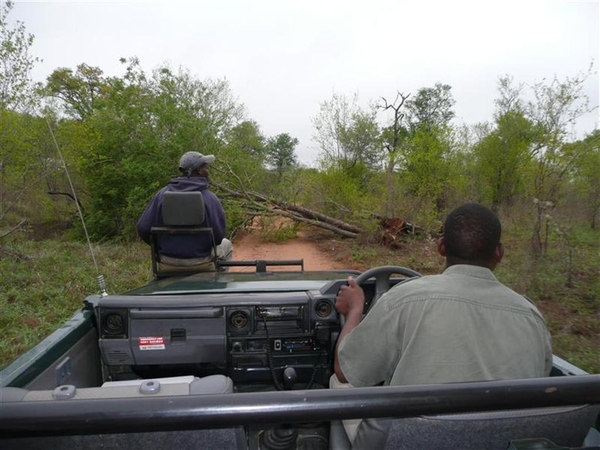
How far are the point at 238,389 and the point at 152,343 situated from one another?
2.28 feet

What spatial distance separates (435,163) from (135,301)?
14.9 meters

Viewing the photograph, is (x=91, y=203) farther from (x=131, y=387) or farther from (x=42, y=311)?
(x=131, y=387)

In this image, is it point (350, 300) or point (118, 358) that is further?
point (118, 358)

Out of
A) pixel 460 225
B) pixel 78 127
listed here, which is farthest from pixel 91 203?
pixel 460 225

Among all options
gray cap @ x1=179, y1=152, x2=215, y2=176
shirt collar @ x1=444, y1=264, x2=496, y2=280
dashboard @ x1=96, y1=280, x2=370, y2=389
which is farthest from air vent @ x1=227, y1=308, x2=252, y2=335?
gray cap @ x1=179, y1=152, x2=215, y2=176

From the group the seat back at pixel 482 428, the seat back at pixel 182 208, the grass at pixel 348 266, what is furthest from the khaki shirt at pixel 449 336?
the grass at pixel 348 266

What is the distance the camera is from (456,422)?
3.91 ft

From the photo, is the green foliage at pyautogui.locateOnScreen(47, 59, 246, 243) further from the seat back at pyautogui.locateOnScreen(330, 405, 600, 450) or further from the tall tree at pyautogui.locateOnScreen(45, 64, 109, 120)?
the tall tree at pyautogui.locateOnScreen(45, 64, 109, 120)

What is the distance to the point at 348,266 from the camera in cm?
1151

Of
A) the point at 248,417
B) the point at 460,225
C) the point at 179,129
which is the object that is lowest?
the point at 248,417

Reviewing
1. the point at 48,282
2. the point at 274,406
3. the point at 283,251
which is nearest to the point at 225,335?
the point at 274,406

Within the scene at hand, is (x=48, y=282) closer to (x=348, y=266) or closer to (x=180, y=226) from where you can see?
(x=180, y=226)

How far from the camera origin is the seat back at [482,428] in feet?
3.92

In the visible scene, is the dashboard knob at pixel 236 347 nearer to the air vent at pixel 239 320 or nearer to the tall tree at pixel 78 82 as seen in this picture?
the air vent at pixel 239 320
